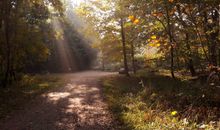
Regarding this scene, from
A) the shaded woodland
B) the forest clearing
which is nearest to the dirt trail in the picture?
the forest clearing

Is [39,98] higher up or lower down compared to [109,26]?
lower down

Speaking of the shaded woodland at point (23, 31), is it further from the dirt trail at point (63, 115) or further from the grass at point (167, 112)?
the grass at point (167, 112)

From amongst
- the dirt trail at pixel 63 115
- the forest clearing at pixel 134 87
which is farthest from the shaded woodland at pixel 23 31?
the dirt trail at pixel 63 115

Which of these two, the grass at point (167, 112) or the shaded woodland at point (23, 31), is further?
the shaded woodland at point (23, 31)

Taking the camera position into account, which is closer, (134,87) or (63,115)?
(63,115)

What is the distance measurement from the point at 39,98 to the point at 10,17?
26.3 ft

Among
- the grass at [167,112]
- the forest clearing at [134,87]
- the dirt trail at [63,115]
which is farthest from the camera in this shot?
the dirt trail at [63,115]

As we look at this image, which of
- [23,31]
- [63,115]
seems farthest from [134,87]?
[23,31]

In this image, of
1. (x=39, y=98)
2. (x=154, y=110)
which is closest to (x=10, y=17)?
(x=39, y=98)

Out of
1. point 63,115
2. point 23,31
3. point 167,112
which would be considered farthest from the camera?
point 23,31

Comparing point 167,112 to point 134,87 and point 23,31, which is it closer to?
point 134,87

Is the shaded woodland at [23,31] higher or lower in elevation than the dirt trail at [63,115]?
higher

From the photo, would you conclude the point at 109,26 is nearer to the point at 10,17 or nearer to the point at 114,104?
the point at 10,17

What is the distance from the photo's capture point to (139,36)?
24844mm
